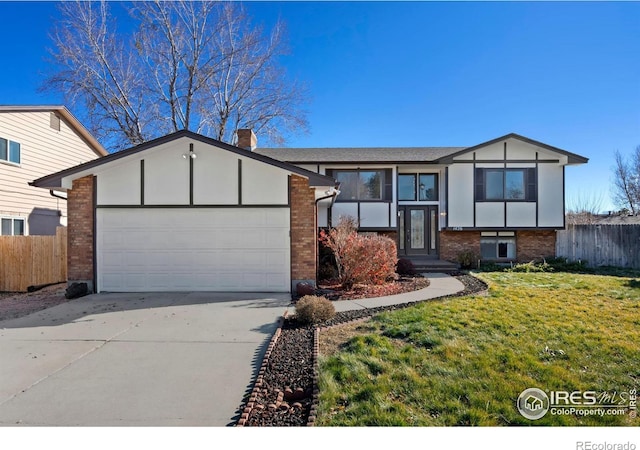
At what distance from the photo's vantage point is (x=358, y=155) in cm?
1526

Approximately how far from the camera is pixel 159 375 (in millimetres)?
3967

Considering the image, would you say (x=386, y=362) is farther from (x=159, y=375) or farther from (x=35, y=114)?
(x=35, y=114)

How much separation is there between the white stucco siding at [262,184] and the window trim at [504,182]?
9.77 metres

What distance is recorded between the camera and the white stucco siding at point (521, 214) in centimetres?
1463

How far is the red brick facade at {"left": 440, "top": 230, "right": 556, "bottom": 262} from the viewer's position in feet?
49.4

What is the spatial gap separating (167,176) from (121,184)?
4.29ft

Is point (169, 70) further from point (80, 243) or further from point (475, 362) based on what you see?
point (475, 362)

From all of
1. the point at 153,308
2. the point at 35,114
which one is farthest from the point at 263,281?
the point at 35,114

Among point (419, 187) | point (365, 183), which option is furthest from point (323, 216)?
point (419, 187)

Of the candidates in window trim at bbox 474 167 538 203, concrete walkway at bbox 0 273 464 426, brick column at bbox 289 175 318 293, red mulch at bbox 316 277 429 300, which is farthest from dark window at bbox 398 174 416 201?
concrete walkway at bbox 0 273 464 426

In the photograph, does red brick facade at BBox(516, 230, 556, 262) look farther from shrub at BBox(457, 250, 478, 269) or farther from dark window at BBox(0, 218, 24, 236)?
dark window at BBox(0, 218, 24, 236)

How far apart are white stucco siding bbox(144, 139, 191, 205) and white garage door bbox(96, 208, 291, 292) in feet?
1.10

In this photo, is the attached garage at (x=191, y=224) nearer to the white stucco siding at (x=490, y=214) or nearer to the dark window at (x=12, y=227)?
the dark window at (x=12, y=227)

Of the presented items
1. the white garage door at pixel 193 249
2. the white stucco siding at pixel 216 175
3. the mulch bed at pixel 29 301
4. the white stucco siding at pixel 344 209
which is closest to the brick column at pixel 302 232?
the white garage door at pixel 193 249
